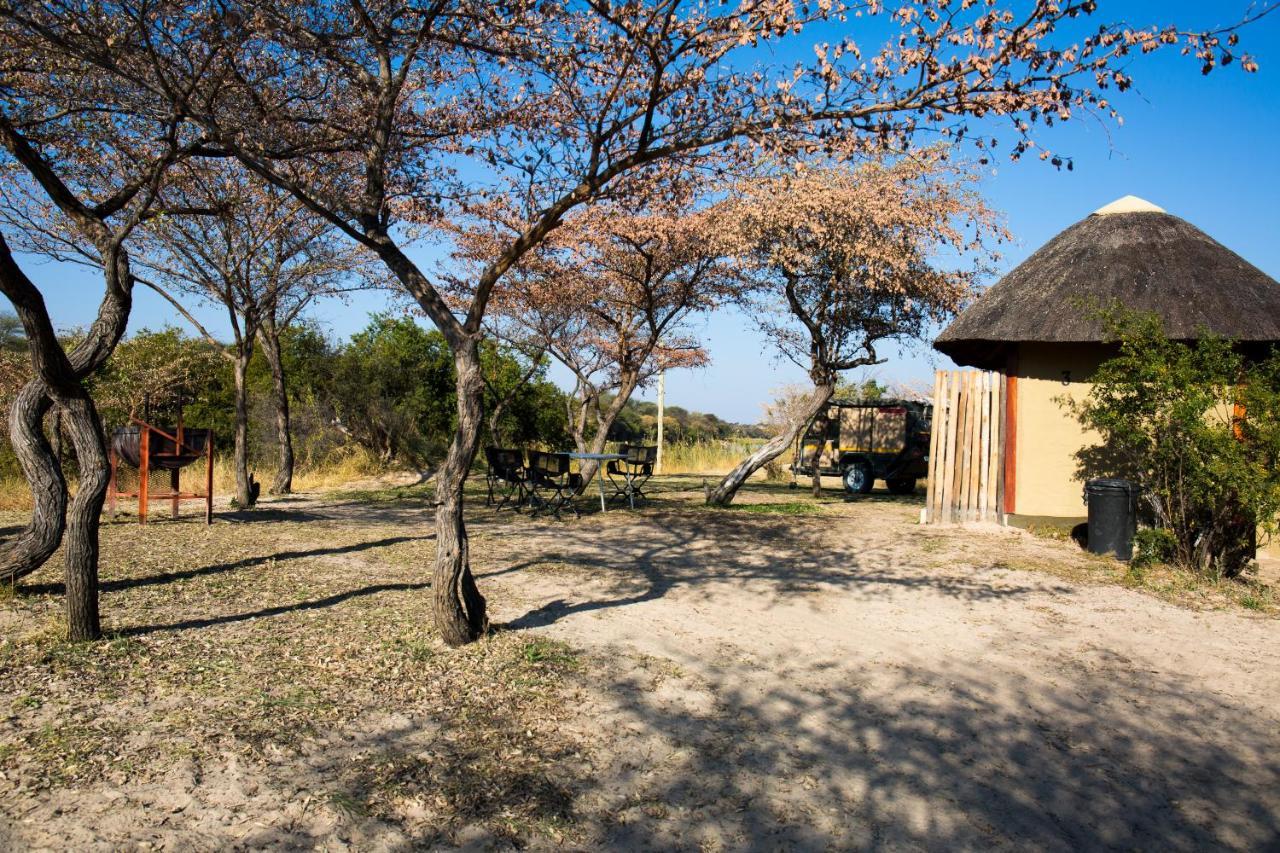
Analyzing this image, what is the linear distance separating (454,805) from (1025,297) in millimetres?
9484

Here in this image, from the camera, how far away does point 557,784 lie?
354 cm

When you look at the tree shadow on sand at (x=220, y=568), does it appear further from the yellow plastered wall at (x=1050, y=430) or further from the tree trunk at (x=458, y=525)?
the yellow plastered wall at (x=1050, y=430)

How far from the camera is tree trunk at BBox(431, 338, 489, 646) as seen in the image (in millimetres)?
5176

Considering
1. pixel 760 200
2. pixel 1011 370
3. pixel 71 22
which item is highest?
pixel 760 200

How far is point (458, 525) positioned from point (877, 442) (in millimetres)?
14684

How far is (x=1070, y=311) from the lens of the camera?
33.4ft

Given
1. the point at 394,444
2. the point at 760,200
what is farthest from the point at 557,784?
the point at 394,444

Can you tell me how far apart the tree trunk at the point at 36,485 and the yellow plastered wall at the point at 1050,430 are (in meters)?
9.68

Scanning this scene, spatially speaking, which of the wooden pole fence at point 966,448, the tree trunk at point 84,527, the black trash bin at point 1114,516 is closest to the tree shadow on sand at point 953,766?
the tree trunk at point 84,527

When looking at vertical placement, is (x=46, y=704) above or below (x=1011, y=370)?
below

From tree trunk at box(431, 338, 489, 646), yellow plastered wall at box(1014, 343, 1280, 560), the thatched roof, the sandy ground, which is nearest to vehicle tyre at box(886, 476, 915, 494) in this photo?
the thatched roof

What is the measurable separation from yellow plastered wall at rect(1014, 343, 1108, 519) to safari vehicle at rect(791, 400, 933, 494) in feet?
23.8

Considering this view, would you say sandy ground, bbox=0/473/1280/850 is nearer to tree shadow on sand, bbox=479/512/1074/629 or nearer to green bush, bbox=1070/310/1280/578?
tree shadow on sand, bbox=479/512/1074/629

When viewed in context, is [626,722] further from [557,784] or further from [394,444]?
[394,444]
